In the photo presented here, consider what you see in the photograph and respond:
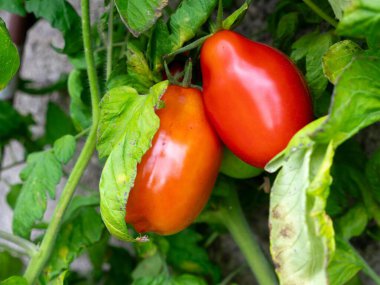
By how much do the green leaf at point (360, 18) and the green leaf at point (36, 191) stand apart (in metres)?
0.39

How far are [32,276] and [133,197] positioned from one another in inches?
5.9

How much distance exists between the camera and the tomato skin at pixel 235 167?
676 millimetres

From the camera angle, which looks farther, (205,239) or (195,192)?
(205,239)

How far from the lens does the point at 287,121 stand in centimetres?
57

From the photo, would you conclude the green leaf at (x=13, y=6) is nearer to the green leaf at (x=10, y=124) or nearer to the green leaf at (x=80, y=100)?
the green leaf at (x=80, y=100)

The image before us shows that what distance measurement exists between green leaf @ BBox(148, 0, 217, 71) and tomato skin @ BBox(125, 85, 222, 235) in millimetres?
46

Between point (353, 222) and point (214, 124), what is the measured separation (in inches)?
10.0

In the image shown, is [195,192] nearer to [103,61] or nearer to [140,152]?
[140,152]

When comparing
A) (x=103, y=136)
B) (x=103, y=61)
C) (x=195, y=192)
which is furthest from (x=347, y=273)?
(x=103, y=61)

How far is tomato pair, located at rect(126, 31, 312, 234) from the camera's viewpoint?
1.90 ft

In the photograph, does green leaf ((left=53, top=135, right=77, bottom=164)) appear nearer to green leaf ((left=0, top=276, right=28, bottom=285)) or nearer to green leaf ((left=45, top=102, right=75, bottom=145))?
green leaf ((left=0, top=276, right=28, bottom=285))

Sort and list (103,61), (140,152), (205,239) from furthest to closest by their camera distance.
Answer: (205,239), (103,61), (140,152)

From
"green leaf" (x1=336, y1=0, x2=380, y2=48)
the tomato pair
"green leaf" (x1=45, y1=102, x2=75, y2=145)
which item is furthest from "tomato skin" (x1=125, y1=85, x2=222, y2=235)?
"green leaf" (x1=45, y1=102, x2=75, y2=145)

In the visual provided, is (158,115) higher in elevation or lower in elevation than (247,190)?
higher
